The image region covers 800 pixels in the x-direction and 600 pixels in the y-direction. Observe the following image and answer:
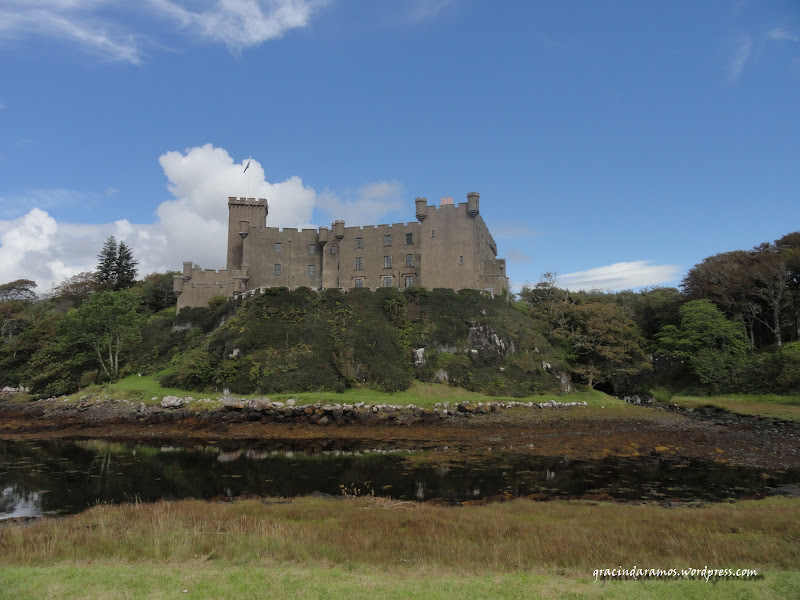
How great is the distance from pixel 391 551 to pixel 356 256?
4167 centimetres

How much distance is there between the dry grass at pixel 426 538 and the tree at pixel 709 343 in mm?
32172

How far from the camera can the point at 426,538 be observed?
962 centimetres

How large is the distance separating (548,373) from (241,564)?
34869 millimetres

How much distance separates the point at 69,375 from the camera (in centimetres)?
4066

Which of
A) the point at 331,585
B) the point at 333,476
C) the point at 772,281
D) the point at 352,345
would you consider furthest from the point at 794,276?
the point at 331,585

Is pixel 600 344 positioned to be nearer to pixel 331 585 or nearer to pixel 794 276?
pixel 794 276

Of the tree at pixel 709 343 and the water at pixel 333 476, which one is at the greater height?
the tree at pixel 709 343

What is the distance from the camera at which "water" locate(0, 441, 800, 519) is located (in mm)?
15562

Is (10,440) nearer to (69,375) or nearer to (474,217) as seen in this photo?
(69,375)

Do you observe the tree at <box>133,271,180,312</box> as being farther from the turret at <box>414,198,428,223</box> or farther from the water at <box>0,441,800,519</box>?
the water at <box>0,441,800,519</box>

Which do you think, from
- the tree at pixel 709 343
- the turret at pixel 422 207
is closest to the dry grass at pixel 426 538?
the tree at pixel 709 343

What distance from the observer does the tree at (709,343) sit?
40.0 meters

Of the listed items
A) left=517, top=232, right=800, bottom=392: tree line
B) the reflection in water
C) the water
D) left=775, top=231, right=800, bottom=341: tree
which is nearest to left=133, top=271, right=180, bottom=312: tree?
the water

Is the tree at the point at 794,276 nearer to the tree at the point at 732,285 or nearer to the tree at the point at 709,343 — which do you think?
the tree at the point at 732,285
